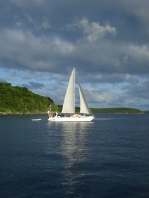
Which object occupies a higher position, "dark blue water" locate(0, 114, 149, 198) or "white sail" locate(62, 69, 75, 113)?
"white sail" locate(62, 69, 75, 113)

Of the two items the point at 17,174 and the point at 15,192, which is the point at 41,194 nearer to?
the point at 15,192

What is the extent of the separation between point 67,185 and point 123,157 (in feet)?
50.5

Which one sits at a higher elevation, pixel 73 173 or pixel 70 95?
pixel 70 95

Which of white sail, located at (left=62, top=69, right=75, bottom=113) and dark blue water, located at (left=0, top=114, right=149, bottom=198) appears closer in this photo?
dark blue water, located at (left=0, top=114, right=149, bottom=198)

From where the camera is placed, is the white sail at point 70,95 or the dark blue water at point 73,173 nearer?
the dark blue water at point 73,173

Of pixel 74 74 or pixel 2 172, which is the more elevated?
pixel 74 74

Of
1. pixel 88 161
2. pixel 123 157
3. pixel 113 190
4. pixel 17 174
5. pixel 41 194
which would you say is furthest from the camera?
pixel 123 157

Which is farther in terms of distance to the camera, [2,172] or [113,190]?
[2,172]

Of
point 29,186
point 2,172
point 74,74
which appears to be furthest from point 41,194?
point 74,74

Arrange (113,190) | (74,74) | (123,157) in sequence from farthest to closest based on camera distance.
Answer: (74,74)
(123,157)
(113,190)

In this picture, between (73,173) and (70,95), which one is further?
(70,95)

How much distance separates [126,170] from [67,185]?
352 inches

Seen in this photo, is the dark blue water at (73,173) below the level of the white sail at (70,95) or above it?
below

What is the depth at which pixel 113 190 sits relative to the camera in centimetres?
2239
